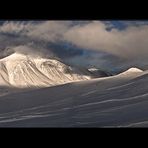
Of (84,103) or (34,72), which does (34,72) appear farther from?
(84,103)

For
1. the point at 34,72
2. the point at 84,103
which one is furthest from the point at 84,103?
the point at 34,72

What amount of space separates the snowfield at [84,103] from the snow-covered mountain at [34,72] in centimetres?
7

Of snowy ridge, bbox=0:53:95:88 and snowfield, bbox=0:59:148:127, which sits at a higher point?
snowy ridge, bbox=0:53:95:88

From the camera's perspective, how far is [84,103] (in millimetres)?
3537

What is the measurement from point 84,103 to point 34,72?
0.58 m

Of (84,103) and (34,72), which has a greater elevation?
(34,72)

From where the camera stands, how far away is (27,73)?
351 cm

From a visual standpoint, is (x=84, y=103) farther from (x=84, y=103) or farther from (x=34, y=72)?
(x=34, y=72)

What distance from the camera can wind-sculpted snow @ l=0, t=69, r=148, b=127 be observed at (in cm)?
346

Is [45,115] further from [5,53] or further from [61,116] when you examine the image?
[5,53]

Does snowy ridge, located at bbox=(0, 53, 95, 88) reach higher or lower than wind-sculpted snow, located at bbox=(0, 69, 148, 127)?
higher

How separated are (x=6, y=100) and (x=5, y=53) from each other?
1.54 feet

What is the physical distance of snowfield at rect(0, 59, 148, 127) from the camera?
346 cm

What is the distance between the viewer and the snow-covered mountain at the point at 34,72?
349 centimetres
